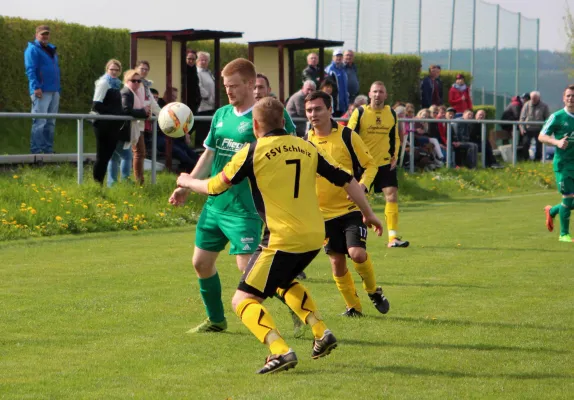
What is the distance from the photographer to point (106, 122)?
1619 cm

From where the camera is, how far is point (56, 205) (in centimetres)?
1491

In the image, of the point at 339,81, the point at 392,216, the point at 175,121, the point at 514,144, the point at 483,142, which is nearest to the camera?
the point at 175,121

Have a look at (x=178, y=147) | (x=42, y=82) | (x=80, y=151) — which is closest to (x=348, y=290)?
(x=80, y=151)

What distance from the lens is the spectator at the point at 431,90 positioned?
26734mm

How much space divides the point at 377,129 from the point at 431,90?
1350cm

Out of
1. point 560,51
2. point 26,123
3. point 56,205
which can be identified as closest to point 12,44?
point 26,123

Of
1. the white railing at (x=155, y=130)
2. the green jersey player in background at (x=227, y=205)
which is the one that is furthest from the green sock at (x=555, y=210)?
the green jersey player in background at (x=227, y=205)

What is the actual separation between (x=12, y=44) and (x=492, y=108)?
21520mm

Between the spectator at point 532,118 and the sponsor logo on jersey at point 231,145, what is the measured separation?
68.7 feet

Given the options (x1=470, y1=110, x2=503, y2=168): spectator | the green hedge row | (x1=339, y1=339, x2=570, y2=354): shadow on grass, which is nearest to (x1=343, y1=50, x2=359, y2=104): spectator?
(x1=470, y1=110, x2=503, y2=168): spectator

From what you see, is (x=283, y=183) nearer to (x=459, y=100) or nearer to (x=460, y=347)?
(x=460, y=347)

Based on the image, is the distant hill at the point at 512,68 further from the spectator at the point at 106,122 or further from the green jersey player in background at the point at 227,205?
the green jersey player in background at the point at 227,205

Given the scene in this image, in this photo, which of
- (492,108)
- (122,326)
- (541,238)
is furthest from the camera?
(492,108)

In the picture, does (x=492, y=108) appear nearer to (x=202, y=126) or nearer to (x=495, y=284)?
(x=202, y=126)
